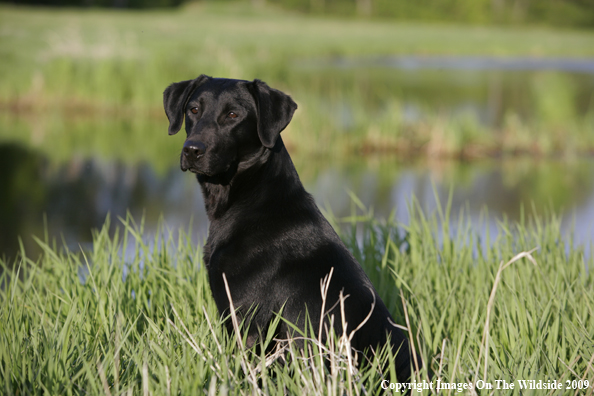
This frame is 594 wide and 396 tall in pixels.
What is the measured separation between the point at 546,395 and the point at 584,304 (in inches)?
56.4

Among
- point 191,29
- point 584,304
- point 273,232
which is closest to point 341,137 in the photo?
point 584,304

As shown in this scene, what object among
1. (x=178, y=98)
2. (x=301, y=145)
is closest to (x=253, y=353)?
(x=178, y=98)

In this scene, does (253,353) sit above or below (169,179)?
above

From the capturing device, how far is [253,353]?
2311mm

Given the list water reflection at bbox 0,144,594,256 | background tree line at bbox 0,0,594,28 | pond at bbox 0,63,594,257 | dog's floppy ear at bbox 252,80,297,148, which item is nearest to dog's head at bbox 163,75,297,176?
dog's floppy ear at bbox 252,80,297,148

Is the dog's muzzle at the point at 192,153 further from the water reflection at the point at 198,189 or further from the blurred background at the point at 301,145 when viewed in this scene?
the water reflection at the point at 198,189

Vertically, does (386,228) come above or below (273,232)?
below

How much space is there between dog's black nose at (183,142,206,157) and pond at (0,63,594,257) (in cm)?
313

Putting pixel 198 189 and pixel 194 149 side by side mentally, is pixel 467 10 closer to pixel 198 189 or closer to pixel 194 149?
pixel 198 189

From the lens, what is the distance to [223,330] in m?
Result: 2.57

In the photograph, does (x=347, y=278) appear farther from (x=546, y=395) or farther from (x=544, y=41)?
(x=544, y=41)

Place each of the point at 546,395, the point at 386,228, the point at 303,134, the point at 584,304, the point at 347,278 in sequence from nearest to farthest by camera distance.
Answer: the point at 546,395 < the point at 347,278 < the point at 584,304 < the point at 386,228 < the point at 303,134

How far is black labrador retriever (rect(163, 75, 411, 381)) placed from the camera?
2443 millimetres

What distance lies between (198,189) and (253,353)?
736 centimetres
